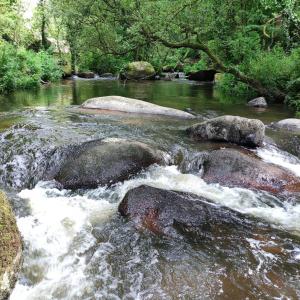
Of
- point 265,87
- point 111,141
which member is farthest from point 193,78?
point 111,141

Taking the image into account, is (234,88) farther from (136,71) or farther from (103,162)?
(103,162)

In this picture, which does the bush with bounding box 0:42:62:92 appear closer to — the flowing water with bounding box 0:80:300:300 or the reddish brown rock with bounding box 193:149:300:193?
the flowing water with bounding box 0:80:300:300

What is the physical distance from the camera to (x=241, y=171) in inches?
276

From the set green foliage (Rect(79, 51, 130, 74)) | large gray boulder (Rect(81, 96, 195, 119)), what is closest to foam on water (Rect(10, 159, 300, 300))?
large gray boulder (Rect(81, 96, 195, 119))

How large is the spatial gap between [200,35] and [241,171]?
34.2 ft

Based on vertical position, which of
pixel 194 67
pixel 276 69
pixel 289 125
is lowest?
pixel 289 125

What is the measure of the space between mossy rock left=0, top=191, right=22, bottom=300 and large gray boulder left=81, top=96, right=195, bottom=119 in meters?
8.22

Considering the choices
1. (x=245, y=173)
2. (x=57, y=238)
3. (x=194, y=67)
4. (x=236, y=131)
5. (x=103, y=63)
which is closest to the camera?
(x=57, y=238)

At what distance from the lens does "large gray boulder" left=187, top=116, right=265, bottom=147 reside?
8.52 m

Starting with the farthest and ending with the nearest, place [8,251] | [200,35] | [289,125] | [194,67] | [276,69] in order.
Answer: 1. [194,67]
2. [200,35]
3. [276,69]
4. [289,125]
5. [8,251]

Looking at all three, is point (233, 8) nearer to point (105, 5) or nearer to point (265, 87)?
point (265, 87)

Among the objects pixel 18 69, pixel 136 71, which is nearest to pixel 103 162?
pixel 18 69

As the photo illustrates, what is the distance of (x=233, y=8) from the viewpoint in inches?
683

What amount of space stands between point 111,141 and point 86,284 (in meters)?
4.03
